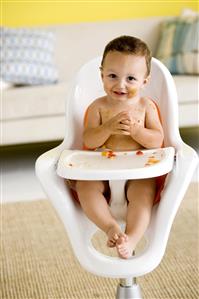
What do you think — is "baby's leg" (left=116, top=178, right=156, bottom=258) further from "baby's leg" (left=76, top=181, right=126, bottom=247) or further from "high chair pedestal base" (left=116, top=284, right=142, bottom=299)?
"high chair pedestal base" (left=116, top=284, right=142, bottom=299)

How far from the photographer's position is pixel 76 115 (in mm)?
1815

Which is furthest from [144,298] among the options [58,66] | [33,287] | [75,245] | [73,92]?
[58,66]

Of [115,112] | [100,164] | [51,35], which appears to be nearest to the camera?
[100,164]

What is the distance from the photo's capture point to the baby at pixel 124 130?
1536 millimetres

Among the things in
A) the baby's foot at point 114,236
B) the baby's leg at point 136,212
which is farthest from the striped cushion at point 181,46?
the baby's foot at point 114,236

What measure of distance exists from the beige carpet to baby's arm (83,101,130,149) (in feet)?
1.77

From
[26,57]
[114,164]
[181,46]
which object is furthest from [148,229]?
[181,46]

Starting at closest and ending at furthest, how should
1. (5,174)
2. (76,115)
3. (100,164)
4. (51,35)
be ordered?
(100,164)
(76,115)
(5,174)
(51,35)

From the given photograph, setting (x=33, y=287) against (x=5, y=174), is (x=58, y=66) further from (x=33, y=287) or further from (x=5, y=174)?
(x=33, y=287)

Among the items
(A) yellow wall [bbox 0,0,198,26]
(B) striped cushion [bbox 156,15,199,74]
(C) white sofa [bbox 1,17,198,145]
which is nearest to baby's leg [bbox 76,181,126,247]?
(C) white sofa [bbox 1,17,198,145]

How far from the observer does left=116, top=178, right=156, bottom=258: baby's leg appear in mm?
1487

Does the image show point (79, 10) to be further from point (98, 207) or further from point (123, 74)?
point (98, 207)

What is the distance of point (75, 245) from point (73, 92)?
1.50ft

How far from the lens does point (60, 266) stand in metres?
2.21
